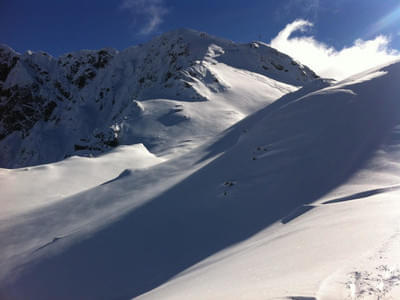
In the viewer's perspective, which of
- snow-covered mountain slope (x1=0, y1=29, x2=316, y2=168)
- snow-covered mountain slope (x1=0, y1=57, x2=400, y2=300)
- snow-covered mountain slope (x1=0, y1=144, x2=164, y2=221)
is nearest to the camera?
snow-covered mountain slope (x1=0, y1=57, x2=400, y2=300)

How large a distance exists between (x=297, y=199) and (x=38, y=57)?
126m

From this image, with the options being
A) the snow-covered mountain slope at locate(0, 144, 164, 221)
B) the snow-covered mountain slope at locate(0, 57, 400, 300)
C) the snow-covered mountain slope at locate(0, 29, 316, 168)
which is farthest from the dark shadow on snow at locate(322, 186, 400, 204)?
the snow-covered mountain slope at locate(0, 29, 316, 168)

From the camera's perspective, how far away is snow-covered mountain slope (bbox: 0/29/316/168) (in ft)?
84.0

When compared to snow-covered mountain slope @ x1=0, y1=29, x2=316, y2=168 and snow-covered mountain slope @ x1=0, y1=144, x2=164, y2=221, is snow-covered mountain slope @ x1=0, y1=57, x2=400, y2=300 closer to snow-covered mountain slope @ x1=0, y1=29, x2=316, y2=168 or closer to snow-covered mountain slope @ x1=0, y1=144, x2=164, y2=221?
snow-covered mountain slope @ x1=0, y1=144, x2=164, y2=221

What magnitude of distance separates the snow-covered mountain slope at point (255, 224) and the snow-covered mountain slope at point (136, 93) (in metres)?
11.1

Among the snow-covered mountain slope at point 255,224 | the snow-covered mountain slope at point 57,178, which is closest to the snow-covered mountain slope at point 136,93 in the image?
the snow-covered mountain slope at point 57,178

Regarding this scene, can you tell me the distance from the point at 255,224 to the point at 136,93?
59418 millimetres

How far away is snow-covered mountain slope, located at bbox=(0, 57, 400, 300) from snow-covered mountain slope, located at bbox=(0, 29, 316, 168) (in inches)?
438

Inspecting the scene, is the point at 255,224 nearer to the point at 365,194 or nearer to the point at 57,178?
the point at 365,194

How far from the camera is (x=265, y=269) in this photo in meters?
3.38

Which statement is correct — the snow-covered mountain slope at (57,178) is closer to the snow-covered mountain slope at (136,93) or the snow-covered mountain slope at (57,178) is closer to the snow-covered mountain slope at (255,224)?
the snow-covered mountain slope at (255,224)

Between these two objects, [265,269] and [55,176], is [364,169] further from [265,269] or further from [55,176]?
[55,176]

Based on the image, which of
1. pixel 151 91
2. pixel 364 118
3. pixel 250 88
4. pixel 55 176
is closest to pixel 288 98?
pixel 364 118

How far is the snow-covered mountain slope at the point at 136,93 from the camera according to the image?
2561cm
